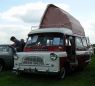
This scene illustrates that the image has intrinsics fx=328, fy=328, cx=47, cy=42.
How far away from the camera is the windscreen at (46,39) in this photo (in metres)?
15.8

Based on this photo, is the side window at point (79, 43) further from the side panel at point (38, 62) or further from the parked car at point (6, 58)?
the parked car at point (6, 58)

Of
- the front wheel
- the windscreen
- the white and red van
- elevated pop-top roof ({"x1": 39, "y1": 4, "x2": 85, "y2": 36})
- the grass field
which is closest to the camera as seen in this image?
the grass field

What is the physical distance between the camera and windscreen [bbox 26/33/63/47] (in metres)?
15.8

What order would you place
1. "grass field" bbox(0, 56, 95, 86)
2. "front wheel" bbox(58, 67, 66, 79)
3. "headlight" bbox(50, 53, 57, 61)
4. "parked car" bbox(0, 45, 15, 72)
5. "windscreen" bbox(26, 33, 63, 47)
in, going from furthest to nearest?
"parked car" bbox(0, 45, 15, 72) < "windscreen" bbox(26, 33, 63, 47) < "front wheel" bbox(58, 67, 66, 79) < "headlight" bbox(50, 53, 57, 61) < "grass field" bbox(0, 56, 95, 86)

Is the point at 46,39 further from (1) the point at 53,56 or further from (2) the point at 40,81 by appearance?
(2) the point at 40,81

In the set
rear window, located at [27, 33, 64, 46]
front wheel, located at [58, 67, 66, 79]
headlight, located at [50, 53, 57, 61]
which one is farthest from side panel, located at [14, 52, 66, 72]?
rear window, located at [27, 33, 64, 46]

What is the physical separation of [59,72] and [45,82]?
763 millimetres

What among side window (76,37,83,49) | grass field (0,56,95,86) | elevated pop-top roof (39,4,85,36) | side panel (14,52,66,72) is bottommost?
grass field (0,56,95,86)

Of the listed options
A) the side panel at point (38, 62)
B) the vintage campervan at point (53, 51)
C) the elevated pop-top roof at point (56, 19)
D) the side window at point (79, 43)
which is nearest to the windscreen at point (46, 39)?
the vintage campervan at point (53, 51)

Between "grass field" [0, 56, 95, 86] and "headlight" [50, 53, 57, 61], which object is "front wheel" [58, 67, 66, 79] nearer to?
"grass field" [0, 56, 95, 86]

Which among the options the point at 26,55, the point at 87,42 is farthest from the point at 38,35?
the point at 87,42

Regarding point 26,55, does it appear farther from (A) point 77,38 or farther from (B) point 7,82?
(A) point 77,38

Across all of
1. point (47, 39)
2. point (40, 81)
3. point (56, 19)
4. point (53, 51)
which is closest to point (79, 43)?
point (56, 19)

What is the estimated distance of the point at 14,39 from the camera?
736 inches
